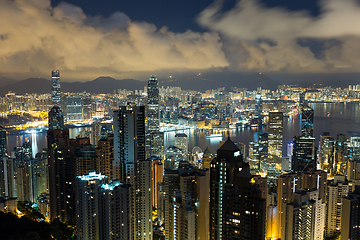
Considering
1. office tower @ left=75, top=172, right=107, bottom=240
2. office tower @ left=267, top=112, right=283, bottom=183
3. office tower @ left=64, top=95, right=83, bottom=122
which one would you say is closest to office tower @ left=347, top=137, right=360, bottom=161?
office tower @ left=267, top=112, right=283, bottom=183

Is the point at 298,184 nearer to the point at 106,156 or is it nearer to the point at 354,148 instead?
the point at 106,156

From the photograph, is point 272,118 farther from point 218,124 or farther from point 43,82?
point 43,82

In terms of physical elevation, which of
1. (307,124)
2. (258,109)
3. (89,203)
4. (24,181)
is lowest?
(24,181)

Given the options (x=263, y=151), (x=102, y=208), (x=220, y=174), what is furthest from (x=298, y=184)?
(x=263, y=151)

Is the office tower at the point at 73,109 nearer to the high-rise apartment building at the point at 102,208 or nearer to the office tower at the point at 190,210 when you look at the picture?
the high-rise apartment building at the point at 102,208

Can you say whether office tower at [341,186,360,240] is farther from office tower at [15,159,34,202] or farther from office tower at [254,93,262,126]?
office tower at [254,93,262,126]

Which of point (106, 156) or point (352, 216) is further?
point (106, 156)

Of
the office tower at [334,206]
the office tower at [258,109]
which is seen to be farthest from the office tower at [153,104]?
the office tower at [334,206]

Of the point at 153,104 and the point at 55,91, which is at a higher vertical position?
the point at 55,91

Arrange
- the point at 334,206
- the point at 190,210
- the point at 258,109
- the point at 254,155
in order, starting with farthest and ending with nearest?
1. the point at 258,109
2. the point at 254,155
3. the point at 334,206
4. the point at 190,210
